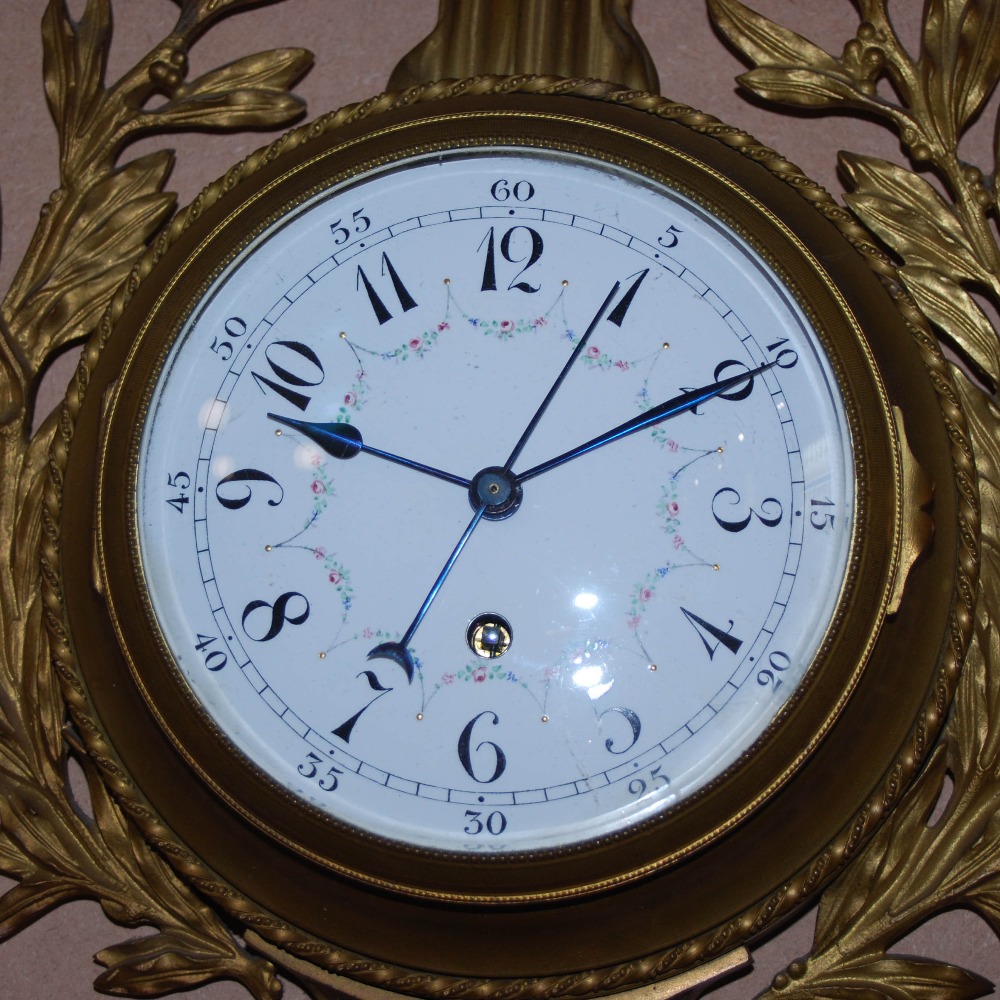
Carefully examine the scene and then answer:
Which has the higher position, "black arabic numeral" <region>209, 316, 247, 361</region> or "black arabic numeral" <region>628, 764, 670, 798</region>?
"black arabic numeral" <region>209, 316, 247, 361</region>

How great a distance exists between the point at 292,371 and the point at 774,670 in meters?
0.44

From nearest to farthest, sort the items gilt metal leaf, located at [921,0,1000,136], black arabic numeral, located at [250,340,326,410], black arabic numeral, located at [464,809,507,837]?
1. black arabic numeral, located at [464,809,507,837]
2. black arabic numeral, located at [250,340,326,410]
3. gilt metal leaf, located at [921,0,1000,136]

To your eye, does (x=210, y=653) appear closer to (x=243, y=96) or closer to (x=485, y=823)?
(x=485, y=823)

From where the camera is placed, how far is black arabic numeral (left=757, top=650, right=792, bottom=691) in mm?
1110

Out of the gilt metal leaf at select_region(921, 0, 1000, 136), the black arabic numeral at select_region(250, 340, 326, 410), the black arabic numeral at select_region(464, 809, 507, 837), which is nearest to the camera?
the black arabic numeral at select_region(464, 809, 507, 837)

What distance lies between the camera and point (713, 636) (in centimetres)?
112

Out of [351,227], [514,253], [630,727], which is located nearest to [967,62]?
[514,253]

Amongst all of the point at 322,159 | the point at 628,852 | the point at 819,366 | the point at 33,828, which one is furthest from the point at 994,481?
the point at 33,828

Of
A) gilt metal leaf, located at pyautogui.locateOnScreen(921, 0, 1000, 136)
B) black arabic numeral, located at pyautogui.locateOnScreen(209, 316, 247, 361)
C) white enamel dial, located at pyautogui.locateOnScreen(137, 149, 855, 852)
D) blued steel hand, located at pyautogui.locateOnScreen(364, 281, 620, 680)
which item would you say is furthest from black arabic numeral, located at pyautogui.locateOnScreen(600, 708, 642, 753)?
gilt metal leaf, located at pyautogui.locateOnScreen(921, 0, 1000, 136)

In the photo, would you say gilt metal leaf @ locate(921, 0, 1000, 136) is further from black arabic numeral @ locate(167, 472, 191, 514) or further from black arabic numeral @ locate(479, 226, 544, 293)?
black arabic numeral @ locate(167, 472, 191, 514)

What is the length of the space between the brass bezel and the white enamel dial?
0.7 inches

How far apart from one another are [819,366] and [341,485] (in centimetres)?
38

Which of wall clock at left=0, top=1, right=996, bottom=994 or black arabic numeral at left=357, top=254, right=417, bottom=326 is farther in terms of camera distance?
black arabic numeral at left=357, top=254, right=417, bottom=326

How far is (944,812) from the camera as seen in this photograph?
1.21 metres
